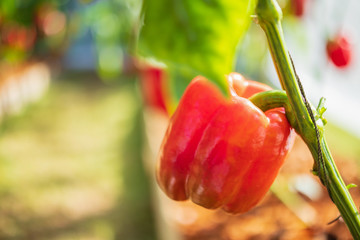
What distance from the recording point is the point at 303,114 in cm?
Result: 32

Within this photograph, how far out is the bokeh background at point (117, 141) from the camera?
Answer: 1.06 metres

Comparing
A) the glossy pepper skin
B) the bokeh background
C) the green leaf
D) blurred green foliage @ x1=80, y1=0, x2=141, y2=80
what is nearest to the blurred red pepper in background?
the bokeh background

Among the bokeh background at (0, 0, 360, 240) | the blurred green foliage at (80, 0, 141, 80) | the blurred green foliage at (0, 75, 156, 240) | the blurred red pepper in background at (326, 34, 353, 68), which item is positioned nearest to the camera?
the bokeh background at (0, 0, 360, 240)

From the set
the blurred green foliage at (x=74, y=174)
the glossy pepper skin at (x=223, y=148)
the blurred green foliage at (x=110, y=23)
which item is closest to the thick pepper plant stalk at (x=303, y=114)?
the glossy pepper skin at (x=223, y=148)

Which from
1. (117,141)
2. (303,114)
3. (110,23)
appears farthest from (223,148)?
(117,141)

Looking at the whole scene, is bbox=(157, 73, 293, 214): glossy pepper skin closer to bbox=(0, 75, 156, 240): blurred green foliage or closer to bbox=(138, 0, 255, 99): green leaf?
bbox=(138, 0, 255, 99): green leaf

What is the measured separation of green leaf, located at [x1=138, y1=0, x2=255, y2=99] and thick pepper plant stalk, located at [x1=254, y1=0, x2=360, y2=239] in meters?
0.09

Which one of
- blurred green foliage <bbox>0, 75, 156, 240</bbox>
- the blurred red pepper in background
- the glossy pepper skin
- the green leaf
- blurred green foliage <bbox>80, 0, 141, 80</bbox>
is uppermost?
the green leaf

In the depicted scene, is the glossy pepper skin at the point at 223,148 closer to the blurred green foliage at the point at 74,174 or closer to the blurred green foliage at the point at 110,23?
the blurred green foliage at the point at 110,23

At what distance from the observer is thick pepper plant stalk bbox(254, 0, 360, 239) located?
0.98ft

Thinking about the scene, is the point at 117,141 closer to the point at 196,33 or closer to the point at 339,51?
the point at 339,51

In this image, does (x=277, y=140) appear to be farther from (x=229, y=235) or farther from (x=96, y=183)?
(x=96, y=183)

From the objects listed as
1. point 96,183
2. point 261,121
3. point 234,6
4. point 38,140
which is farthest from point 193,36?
point 38,140

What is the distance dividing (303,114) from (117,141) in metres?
2.95
